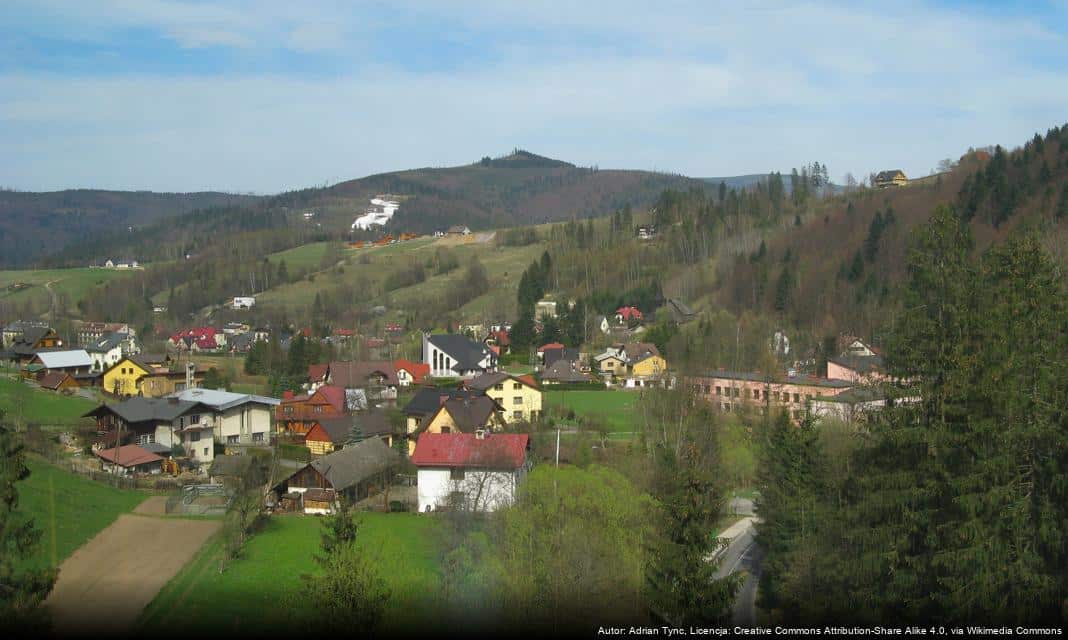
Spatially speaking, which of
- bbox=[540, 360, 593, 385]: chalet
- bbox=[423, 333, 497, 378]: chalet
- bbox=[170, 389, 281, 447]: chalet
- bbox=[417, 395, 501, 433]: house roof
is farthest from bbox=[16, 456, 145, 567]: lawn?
bbox=[423, 333, 497, 378]: chalet

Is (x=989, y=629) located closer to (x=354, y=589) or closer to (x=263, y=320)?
(x=354, y=589)

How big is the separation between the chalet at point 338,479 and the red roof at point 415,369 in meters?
21.6

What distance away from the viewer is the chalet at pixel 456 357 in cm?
5025

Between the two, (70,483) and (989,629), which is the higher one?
(989,629)

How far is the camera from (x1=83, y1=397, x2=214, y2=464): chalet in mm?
31266

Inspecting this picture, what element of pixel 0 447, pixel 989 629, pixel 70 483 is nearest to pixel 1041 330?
pixel 989 629

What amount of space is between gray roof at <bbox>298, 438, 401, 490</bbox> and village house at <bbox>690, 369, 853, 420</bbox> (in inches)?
491

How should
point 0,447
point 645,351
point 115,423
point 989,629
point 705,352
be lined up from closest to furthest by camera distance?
point 989,629 → point 0,447 → point 115,423 → point 705,352 → point 645,351

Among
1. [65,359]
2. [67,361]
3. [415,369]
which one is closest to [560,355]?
[415,369]

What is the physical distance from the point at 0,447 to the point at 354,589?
4726 millimetres

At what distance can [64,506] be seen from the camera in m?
21.4

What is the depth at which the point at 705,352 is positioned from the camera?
4094cm

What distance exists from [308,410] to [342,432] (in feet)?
16.9

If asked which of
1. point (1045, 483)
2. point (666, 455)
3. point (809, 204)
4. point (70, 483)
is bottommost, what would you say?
point (70, 483)
